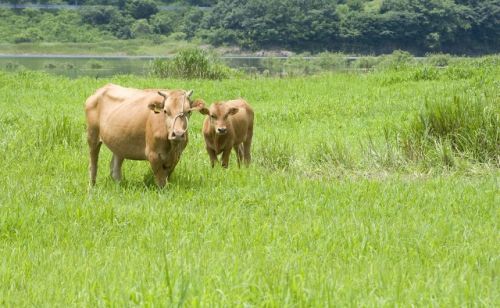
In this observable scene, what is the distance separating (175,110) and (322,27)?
89.2 metres

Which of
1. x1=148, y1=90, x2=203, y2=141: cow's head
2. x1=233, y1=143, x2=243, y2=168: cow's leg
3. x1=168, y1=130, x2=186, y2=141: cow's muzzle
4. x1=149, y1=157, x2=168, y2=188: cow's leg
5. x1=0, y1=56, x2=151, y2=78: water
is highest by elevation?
x1=148, y1=90, x2=203, y2=141: cow's head

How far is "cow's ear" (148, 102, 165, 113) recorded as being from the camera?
7945 mm

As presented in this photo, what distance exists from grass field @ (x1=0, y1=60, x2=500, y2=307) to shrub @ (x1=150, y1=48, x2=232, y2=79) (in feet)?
51.1

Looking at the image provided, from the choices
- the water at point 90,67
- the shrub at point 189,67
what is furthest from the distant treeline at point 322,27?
the shrub at point 189,67

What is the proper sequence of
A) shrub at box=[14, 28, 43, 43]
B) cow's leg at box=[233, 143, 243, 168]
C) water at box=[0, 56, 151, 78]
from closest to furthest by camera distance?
cow's leg at box=[233, 143, 243, 168], water at box=[0, 56, 151, 78], shrub at box=[14, 28, 43, 43]

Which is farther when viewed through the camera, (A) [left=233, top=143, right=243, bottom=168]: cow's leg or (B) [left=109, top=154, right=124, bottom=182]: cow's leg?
Result: (A) [left=233, top=143, right=243, bottom=168]: cow's leg

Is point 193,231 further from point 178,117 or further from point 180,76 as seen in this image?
point 180,76

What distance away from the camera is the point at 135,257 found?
545cm

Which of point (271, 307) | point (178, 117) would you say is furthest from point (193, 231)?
point (271, 307)

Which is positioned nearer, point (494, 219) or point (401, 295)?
point (401, 295)

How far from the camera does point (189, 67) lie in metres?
28.0

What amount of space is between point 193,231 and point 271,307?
2.36 m

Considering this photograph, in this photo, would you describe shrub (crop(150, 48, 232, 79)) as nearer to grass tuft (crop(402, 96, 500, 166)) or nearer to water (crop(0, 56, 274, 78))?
water (crop(0, 56, 274, 78))

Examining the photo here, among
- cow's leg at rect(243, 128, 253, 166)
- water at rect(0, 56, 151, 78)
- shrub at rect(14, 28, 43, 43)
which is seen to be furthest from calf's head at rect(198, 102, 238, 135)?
shrub at rect(14, 28, 43, 43)
